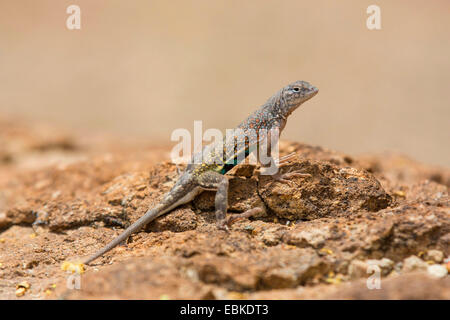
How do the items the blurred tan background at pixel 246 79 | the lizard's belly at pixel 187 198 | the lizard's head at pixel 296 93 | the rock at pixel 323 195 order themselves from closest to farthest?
1. the rock at pixel 323 195
2. the lizard's belly at pixel 187 198
3. the lizard's head at pixel 296 93
4. the blurred tan background at pixel 246 79

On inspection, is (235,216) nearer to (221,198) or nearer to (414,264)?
(221,198)

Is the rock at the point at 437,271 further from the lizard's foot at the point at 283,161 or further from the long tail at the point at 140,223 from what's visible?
the long tail at the point at 140,223

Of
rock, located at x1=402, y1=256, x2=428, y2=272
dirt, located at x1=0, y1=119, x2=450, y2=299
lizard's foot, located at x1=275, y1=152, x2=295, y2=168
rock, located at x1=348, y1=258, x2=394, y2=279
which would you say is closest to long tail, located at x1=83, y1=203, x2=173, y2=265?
dirt, located at x1=0, y1=119, x2=450, y2=299

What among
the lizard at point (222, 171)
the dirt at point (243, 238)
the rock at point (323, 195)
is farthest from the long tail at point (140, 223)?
the rock at point (323, 195)

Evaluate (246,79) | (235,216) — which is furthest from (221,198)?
(246,79)

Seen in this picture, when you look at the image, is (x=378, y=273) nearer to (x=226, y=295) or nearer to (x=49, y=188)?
(x=226, y=295)

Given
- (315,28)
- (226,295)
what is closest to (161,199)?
(226,295)

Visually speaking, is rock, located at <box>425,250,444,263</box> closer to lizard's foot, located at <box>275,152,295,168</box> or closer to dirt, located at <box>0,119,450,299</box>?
dirt, located at <box>0,119,450,299</box>

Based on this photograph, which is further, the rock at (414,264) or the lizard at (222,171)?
the lizard at (222,171)

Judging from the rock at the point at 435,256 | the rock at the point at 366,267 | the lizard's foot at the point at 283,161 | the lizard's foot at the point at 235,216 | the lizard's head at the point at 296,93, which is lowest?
the rock at the point at 366,267
